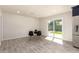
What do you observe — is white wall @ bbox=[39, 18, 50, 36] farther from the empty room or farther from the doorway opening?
the doorway opening

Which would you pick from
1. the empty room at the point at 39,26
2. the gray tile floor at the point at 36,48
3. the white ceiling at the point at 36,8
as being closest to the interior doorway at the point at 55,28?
the empty room at the point at 39,26

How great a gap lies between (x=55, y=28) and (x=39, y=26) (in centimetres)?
304

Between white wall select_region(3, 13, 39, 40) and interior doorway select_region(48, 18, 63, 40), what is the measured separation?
2180mm

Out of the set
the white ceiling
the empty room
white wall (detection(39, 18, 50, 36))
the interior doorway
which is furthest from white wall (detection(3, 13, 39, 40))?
the interior doorway

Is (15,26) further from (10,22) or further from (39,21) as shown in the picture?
(39,21)

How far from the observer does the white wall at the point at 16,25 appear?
7.74 m

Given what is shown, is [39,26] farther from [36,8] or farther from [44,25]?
[36,8]

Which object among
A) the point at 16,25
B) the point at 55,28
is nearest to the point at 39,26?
the point at 55,28

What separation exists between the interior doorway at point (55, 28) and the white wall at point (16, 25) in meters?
2.18

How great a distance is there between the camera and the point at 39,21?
12.4 metres

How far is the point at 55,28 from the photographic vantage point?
9.86 m

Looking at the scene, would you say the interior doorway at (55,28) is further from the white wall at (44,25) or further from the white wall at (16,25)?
the white wall at (16,25)
